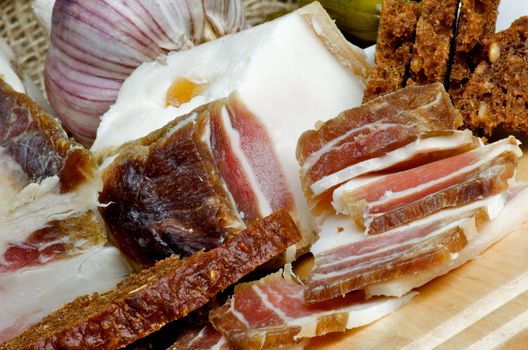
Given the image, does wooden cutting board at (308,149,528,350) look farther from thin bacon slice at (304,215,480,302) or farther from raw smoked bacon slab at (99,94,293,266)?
raw smoked bacon slab at (99,94,293,266)

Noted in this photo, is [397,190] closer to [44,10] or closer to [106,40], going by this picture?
[106,40]

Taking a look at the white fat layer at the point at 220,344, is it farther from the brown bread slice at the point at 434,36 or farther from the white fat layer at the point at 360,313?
the brown bread slice at the point at 434,36

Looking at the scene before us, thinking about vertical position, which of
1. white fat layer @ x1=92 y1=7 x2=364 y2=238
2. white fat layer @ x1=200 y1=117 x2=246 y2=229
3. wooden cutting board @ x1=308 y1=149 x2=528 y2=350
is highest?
white fat layer @ x1=92 y1=7 x2=364 y2=238

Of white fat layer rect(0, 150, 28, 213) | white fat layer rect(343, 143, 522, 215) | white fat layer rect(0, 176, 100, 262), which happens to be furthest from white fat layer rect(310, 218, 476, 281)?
white fat layer rect(0, 150, 28, 213)

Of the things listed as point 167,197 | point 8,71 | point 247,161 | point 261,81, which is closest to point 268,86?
point 261,81

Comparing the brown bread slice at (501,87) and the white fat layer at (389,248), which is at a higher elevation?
the brown bread slice at (501,87)

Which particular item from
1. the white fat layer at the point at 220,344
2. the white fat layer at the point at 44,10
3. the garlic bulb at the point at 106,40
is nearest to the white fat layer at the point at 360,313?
the white fat layer at the point at 220,344
